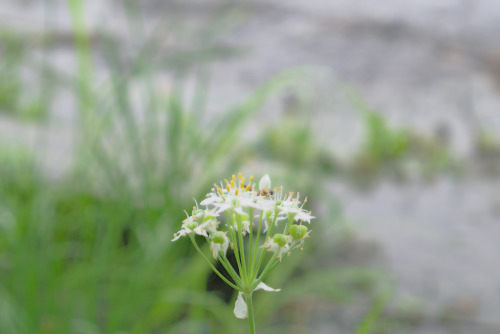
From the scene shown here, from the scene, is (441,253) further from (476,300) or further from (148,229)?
(148,229)

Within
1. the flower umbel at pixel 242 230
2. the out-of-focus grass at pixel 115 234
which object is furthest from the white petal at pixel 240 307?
the out-of-focus grass at pixel 115 234

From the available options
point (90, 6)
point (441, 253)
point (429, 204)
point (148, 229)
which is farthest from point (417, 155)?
point (90, 6)

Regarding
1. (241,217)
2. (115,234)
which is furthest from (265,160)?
(241,217)

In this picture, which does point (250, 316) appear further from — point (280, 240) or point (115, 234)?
point (115, 234)

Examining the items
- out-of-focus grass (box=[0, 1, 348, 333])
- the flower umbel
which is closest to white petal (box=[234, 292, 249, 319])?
the flower umbel

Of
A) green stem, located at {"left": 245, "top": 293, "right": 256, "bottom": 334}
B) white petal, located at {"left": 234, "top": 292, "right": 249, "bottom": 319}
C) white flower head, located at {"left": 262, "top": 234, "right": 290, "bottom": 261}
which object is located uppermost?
white flower head, located at {"left": 262, "top": 234, "right": 290, "bottom": 261}

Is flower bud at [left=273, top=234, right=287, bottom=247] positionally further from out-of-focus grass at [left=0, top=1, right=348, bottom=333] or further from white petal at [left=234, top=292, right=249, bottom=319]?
out-of-focus grass at [left=0, top=1, right=348, bottom=333]
